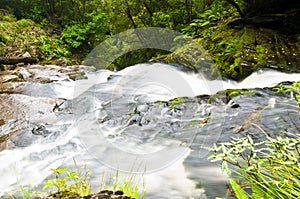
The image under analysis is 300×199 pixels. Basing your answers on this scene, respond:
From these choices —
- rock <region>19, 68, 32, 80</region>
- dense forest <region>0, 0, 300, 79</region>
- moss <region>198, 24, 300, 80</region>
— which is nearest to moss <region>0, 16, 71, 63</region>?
dense forest <region>0, 0, 300, 79</region>

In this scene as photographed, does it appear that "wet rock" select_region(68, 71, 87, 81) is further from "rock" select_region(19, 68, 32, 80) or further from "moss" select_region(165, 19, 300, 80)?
"moss" select_region(165, 19, 300, 80)

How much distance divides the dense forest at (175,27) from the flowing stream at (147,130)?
0.58 metres

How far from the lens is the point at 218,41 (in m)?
5.73

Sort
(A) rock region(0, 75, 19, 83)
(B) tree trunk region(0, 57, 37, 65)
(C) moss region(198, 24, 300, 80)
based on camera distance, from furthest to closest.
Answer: (B) tree trunk region(0, 57, 37, 65)
(A) rock region(0, 75, 19, 83)
(C) moss region(198, 24, 300, 80)

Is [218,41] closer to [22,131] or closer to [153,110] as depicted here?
[153,110]

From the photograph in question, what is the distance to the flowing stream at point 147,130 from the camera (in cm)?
271

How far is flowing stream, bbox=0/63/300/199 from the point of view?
107 inches

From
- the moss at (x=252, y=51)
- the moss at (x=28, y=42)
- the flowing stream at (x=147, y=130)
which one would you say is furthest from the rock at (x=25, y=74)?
the moss at (x=252, y=51)

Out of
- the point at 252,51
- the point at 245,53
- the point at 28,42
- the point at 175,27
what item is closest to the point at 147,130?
the point at 245,53

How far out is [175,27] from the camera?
10438 millimetres

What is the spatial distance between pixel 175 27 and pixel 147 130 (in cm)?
727

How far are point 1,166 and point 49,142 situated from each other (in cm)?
79

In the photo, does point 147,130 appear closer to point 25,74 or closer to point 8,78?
point 8,78

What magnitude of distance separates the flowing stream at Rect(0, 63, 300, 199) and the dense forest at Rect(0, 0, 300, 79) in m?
0.58
